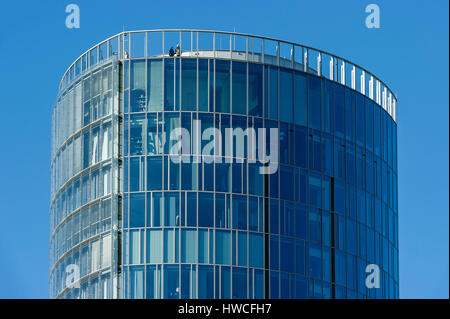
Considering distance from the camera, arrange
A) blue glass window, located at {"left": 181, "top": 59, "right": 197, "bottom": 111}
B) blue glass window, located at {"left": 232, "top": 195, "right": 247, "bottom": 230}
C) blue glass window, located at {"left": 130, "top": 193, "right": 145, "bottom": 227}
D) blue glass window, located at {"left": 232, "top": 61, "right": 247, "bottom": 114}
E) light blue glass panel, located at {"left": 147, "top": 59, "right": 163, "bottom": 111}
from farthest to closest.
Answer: blue glass window, located at {"left": 232, "top": 61, "right": 247, "bottom": 114} → blue glass window, located at {"left": 181, "top": 59, "right": 197, "bottom": 111} → light blue glass panel, located at {"left": 147, "top": 59, "right": 163, "bottom": 111} → blue glass window, located at {"left": 232, "top": 195, "right": 247, "bottom": 230} → blue glass window, located at {"left": 130, "top": 193, "right": 145, "bottom": 227}

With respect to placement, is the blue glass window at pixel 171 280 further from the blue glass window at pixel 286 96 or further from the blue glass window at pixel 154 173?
the blue glass window at pixel 286 96

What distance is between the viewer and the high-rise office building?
14788cm

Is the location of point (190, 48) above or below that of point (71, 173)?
above

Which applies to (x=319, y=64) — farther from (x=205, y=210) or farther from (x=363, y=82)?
(x=205, y=210)

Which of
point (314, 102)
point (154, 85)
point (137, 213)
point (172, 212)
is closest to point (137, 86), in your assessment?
point (154, 85)

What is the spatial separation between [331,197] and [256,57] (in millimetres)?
13800

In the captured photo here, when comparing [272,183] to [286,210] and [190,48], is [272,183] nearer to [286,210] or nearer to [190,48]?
[286,210]

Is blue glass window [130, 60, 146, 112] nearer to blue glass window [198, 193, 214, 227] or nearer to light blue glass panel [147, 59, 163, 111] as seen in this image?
light blue glass panel [147, 59, 163, 111]

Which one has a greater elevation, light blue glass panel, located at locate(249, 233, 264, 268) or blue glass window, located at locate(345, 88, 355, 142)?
blue glass window, located at locate(345, 88, 355, 142)

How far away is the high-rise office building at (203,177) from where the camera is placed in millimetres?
147875

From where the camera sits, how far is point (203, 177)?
149125mm

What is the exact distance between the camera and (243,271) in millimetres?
148125

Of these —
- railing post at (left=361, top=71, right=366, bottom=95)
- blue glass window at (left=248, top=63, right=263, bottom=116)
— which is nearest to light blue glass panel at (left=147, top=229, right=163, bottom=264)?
blue glass window at (left=248, top=63, right=263, bottom=116)

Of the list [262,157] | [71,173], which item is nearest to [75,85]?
[71,173]
